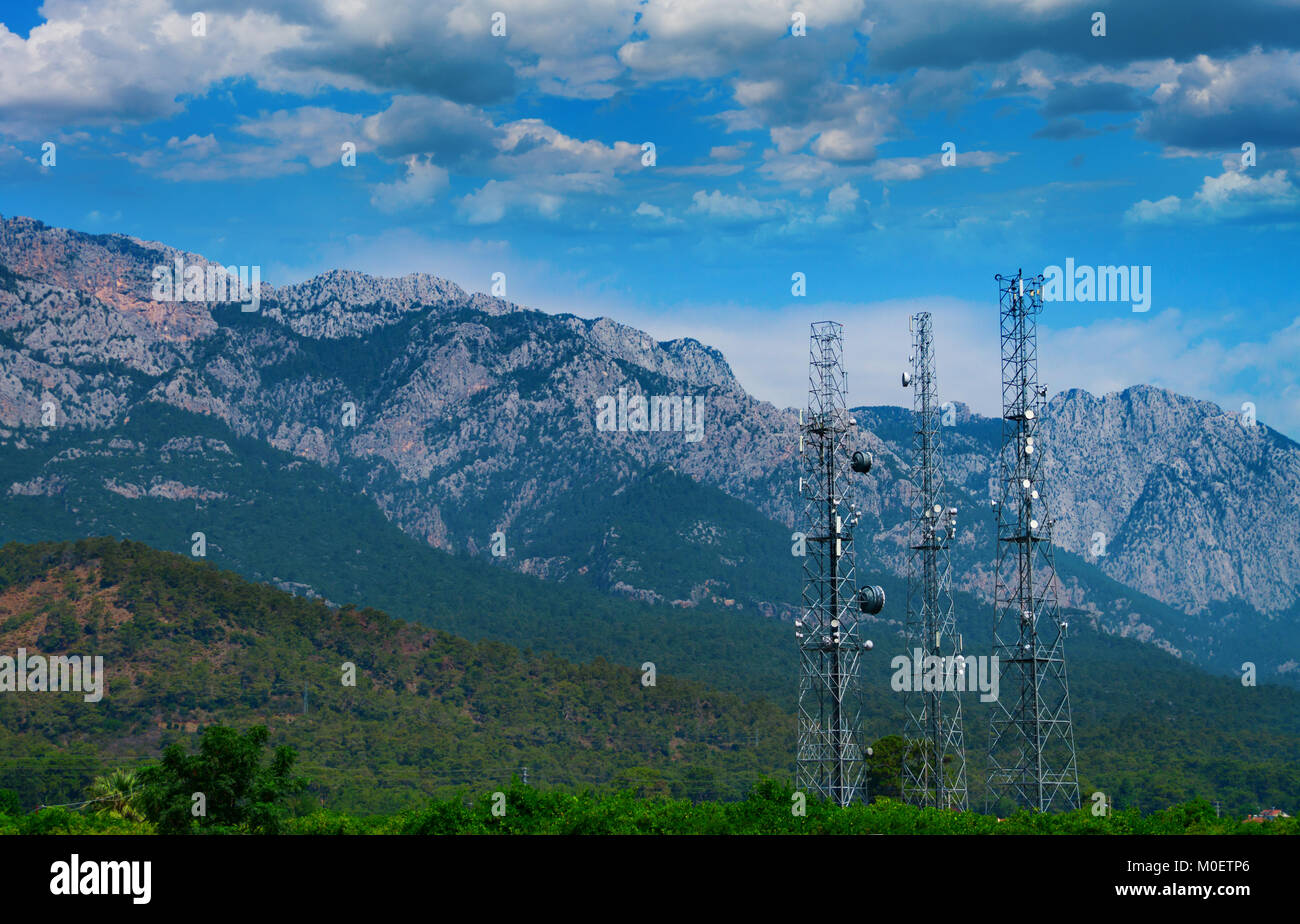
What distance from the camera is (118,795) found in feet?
279

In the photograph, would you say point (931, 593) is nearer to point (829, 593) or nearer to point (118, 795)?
point (829, 593)

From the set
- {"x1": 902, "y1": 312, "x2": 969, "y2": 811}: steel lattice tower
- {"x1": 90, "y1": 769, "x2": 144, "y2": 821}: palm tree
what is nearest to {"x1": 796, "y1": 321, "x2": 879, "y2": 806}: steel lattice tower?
{"x1": 902, "y1": 312, "x2": 969, "y2": 811}: steel lattice tower

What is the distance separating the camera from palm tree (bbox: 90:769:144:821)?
81.6 m

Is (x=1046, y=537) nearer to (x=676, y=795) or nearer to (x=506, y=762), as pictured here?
(x=676, y=795)

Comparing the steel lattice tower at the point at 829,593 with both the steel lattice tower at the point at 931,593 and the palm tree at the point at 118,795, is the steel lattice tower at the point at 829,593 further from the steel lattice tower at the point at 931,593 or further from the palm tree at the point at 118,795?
the palm tree at the point at 118,795

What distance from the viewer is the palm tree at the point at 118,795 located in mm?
81562

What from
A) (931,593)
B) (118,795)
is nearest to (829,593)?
(931,593)

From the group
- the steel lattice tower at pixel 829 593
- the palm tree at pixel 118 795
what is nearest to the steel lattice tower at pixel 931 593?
the steel lattice tower at pixel 829 593

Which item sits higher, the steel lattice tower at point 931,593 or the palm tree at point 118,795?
the steel lattice tower at point 931,593

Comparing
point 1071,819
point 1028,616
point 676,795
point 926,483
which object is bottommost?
point 676,795
